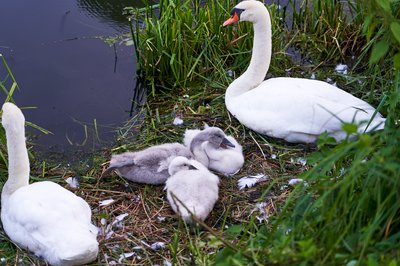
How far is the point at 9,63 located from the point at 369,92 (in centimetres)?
354

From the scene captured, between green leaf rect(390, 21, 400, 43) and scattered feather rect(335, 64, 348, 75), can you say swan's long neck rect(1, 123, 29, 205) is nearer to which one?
green leaf rect(390, 21, 400, 43)

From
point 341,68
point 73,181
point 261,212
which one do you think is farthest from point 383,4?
point 341,68

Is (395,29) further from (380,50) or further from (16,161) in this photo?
(16,161)

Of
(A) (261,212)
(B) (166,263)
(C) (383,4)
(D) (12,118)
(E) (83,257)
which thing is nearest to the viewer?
(C) (383,4)

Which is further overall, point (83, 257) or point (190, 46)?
point (190, 46)

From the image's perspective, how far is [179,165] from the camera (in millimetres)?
4770

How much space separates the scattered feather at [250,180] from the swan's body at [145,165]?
1.67 ft

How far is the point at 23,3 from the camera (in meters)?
7.81

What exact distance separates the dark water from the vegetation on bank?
0.35m

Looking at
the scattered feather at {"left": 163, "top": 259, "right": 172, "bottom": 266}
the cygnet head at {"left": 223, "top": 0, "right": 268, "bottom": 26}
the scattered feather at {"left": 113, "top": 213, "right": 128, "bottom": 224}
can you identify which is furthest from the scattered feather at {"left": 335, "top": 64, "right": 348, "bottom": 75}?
the scattered feather at {"left": 163, "top": 259, "right": 172, "bottom": 266}

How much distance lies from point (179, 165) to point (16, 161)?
110 cm

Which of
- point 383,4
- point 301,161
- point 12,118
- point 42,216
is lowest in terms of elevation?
point 301,161

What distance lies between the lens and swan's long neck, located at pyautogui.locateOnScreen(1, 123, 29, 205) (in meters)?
4.38

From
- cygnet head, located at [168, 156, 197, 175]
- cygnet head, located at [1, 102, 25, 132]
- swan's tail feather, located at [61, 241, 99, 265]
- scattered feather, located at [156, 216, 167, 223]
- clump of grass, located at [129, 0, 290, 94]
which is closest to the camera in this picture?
swan's tail feather, located at [61, 241, 99, 265]
